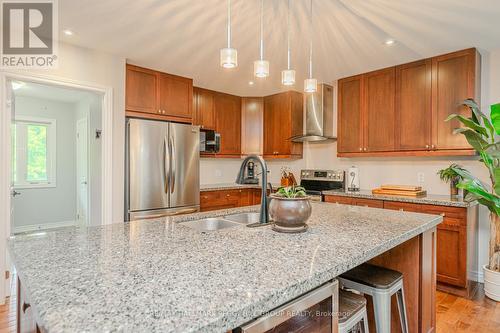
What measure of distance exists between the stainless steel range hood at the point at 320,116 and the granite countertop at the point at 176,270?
2757 mm

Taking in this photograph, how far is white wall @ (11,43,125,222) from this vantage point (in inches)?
114

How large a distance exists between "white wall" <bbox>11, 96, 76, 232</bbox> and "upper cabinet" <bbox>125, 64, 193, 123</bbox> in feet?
10.9

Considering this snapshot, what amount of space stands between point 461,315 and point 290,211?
2124 millimetres

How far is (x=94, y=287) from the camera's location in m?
0.81

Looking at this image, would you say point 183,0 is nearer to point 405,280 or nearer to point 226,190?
point 405,280

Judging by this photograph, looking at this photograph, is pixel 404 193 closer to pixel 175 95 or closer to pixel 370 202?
pixel 370 202

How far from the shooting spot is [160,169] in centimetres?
346

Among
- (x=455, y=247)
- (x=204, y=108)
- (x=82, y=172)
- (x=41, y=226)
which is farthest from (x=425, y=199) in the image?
(x=41, y=226)

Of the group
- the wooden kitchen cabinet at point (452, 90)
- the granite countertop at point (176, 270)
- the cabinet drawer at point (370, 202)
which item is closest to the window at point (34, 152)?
the granite countertop at point (176, 270)

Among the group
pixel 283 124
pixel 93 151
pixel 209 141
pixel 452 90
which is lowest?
pixel 93 151

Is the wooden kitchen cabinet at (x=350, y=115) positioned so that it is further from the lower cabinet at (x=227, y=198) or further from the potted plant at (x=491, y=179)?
the lower cabinet at (x=227, y=198)

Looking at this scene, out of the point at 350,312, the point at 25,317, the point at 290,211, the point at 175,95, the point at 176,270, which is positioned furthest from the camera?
the point at 175,95

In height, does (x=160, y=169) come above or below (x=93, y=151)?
below

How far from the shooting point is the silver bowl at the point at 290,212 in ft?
4.80
